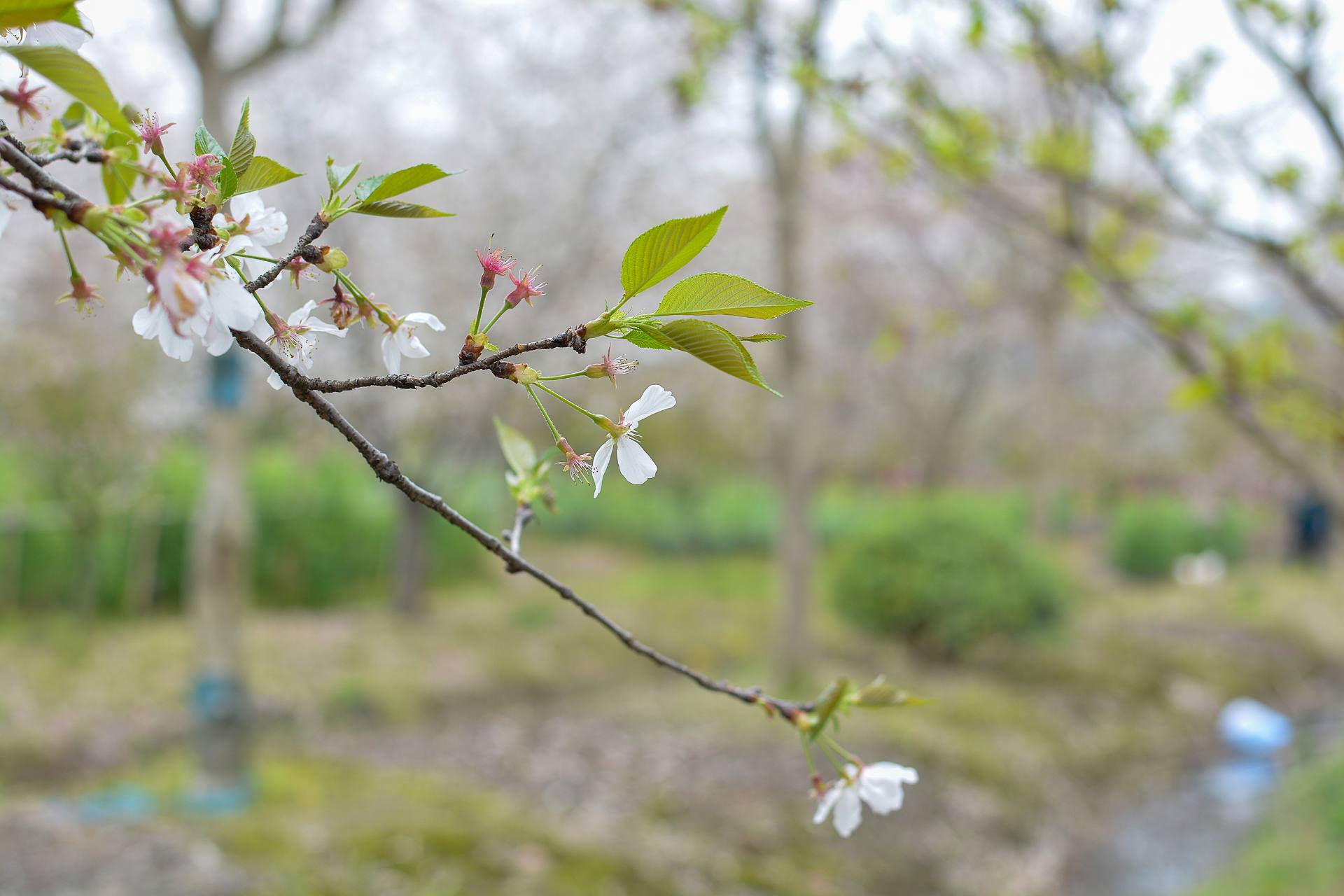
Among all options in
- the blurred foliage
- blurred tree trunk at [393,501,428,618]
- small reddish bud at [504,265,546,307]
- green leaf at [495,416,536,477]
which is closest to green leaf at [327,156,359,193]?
small reddish bud at [504,265,546,307]

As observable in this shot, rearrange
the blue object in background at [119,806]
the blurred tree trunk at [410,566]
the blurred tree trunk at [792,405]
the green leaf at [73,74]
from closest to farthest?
the green leaf at [73,74] < the blue object in background at [119,806] < the blurred tree trunk at [792,405] < the blurred tree trunk at [410,566]

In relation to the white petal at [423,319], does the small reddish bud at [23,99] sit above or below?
above

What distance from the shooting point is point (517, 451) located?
91 centimetres

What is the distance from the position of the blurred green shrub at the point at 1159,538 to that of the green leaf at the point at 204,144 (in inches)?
414

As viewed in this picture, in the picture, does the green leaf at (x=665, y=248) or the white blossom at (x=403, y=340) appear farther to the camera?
the white blossom at (x=403, y=340)

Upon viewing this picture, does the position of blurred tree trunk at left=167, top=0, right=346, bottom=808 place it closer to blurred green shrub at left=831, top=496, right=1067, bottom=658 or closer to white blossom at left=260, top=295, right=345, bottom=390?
white blossom at left=260, top=295, right=345, bottom=390

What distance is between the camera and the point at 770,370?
21.7ft

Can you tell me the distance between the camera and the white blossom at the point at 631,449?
1.82 ft

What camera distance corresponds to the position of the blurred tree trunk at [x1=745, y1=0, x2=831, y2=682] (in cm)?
526

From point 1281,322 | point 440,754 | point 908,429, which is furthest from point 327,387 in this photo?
point 908,429

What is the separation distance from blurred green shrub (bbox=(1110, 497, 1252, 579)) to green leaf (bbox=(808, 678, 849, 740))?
33.4 feet

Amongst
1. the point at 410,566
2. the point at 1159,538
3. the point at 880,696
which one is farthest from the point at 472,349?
the point at 1159,538

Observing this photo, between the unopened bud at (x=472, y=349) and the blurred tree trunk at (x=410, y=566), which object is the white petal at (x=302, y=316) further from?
the blurred tree trunk at (x=410, y=566)

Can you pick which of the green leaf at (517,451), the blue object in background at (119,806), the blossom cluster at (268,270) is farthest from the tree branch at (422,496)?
the blue object in background at (119,806)
